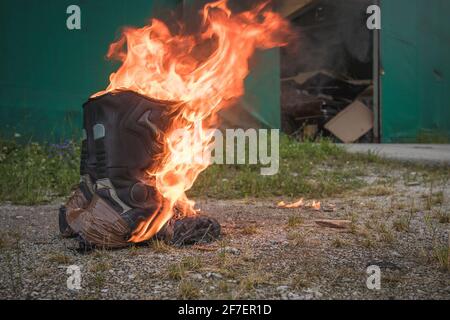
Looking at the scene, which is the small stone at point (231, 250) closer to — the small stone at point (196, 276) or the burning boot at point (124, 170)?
the burning boot at point (124, 170)

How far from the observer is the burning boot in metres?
3.27

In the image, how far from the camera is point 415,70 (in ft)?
31.7

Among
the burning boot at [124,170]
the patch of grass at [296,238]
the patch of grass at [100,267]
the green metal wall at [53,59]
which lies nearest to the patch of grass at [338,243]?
the patch of grass at [296,238]

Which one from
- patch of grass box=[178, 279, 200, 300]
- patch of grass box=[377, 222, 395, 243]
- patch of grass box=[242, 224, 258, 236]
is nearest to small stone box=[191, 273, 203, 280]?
patch of grass box=[178, 279, 200, 300]

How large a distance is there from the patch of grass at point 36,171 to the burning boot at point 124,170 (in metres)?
2.05

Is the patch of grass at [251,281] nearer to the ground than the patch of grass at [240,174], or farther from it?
nearer to the ground

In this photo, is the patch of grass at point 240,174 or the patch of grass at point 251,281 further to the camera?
the patch of grass at point 240,174

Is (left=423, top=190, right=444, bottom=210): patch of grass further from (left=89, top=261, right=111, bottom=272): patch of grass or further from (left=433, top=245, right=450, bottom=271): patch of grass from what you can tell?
(left=89, top=261, right=111, bottom=272): patch of grass

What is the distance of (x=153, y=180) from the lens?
3.46 metres

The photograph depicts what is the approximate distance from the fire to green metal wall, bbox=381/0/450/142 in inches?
239

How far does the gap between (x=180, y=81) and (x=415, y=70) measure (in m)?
7.20

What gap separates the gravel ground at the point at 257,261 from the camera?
253 cm

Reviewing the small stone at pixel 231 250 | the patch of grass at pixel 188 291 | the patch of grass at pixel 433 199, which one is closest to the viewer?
the patch of grass at pixel 188 291

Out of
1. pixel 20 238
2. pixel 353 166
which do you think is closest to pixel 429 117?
pixel 353 166
